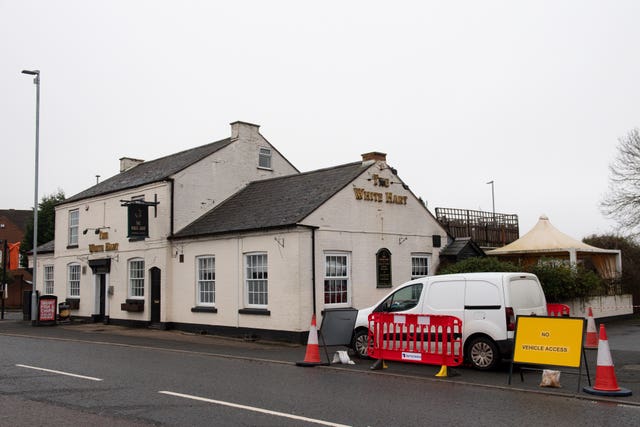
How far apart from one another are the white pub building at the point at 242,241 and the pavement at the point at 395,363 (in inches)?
43.2

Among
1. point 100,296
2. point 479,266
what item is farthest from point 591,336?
point 100,296

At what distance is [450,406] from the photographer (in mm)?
8742

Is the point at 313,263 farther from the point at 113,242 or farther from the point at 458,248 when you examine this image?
the point at 113,242

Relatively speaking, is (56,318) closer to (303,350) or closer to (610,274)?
(303,350)

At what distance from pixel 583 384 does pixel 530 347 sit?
114 cm

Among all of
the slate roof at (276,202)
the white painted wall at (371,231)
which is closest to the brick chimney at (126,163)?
the slate roof at (276,202)

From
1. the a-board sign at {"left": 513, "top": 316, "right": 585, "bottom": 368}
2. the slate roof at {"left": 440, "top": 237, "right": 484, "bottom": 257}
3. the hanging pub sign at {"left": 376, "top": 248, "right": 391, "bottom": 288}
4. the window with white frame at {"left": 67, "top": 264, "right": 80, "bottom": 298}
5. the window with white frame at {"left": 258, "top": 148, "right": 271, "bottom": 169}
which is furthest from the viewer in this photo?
the window with white frame at {"left": 67, "top": 264, "right": 80, "bottom": 298}

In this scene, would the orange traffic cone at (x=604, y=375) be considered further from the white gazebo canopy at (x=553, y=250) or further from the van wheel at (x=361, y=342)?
the white gazebo canopy at (x=553, y=250)

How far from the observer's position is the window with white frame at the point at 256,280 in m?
19.6

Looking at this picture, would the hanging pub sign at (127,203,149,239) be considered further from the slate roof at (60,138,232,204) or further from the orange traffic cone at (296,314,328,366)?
the orange traffic cone at (296,314,328,366)

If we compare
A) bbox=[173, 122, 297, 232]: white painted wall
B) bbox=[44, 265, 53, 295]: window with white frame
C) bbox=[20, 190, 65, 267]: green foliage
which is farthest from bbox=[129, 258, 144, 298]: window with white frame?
bbox=[20, 190, 65, 267]: green foliage

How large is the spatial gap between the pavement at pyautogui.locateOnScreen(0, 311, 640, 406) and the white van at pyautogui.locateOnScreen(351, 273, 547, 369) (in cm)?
46

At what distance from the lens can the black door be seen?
77.3ft

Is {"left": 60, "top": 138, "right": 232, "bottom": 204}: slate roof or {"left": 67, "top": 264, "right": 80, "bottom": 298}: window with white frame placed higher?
{"left": 60, "top": 138, "right": 232, "bottom": 204}: slate roof
